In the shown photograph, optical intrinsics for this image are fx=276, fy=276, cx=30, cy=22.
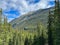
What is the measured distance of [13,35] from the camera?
118188 mm

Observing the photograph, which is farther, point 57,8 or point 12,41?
point 12,41

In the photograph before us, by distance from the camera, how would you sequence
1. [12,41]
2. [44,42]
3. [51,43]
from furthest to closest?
[12,41], [44,42], [51,43]

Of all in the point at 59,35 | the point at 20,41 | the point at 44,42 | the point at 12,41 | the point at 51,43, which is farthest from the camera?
the point at 20,41

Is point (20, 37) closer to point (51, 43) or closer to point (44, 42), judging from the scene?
point (44, 42)

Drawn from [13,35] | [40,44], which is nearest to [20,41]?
[13,35]

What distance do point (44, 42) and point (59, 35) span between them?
3536 centimetres

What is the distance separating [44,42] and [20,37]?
1902 inches

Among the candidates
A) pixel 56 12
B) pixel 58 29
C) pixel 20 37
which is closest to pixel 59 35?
pixel 58 29

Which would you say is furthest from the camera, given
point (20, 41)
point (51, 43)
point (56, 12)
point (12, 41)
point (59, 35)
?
point (20, 41)

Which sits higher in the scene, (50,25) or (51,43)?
(50,25)

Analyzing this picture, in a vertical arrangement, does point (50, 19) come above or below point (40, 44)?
above

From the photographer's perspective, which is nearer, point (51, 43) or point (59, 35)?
point (59, 35)

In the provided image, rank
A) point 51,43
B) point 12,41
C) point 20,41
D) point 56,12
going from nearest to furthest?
1. point 56,12
2. point 51,43
3. point 12,41
4. point 20,41

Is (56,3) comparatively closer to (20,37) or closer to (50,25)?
(50,25)
